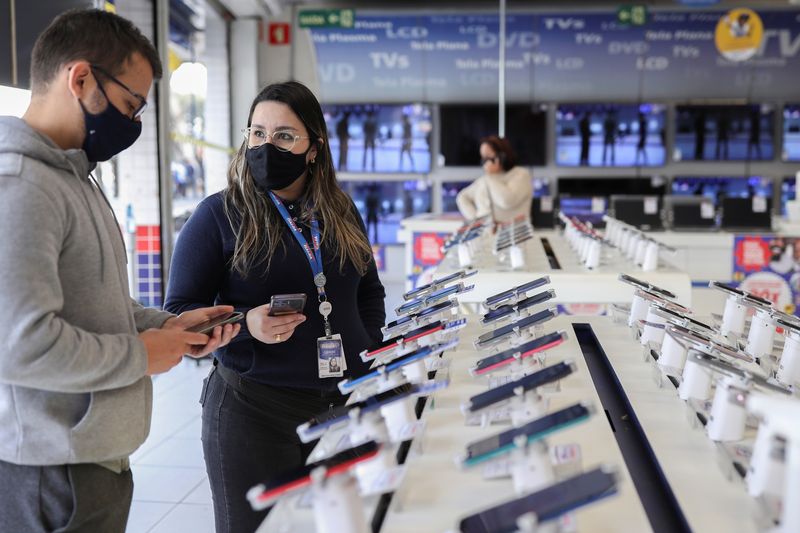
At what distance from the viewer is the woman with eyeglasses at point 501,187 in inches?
257

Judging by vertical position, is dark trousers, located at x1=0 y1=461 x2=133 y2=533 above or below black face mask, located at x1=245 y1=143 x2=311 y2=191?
below

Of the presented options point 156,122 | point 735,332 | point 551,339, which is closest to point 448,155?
point 156,122

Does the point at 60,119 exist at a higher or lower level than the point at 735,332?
higher

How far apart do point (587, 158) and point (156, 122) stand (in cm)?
529

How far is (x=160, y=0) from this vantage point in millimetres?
6848

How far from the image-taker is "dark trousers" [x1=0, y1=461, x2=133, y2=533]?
145 centimetres

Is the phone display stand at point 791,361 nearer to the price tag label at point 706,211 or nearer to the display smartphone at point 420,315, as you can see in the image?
the display smartphone at point 420,315

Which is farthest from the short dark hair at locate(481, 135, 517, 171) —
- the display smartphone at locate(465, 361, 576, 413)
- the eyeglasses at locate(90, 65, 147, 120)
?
the display smartphone at locate(465, 361, 576, 413)

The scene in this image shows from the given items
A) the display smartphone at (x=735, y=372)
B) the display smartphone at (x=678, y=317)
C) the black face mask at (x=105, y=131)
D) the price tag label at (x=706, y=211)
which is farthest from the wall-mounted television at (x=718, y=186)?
the black face mask at (x=105, y=131)

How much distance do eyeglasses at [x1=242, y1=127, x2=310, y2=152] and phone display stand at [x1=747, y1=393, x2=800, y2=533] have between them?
4.86 feet

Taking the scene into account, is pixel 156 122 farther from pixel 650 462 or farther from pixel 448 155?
pixel 650 462

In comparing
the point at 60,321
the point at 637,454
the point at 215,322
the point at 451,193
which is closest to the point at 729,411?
the point at 637,454

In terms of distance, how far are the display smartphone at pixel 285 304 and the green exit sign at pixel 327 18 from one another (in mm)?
7753

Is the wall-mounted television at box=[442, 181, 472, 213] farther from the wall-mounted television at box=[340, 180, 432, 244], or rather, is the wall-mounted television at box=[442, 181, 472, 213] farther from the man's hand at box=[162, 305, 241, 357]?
the man's hand at box=[162, 305, 241, 357]
